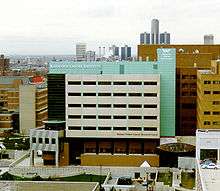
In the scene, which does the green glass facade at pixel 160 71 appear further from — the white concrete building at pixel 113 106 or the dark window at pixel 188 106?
the dark window at pixel 188 106

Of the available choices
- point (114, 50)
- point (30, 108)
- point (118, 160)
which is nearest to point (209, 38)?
point (30, 108)

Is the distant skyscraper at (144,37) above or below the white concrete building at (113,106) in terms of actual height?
above

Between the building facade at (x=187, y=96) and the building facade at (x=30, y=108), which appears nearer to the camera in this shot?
the building facade at (x=187, y=96)

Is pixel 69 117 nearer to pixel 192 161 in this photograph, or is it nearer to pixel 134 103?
pixel 134 103

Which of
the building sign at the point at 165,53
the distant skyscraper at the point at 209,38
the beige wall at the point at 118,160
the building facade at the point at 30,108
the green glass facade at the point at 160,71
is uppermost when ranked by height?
the distant skyscraper at the point at 209,38

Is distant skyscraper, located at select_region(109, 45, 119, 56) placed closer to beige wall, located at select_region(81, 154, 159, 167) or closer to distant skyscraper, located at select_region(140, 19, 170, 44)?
distant skyscraper, located at select_region(140, 19, 170, 44)

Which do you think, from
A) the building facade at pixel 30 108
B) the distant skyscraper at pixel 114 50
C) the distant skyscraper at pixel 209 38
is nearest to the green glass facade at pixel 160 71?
the building facade at pixel 30 108

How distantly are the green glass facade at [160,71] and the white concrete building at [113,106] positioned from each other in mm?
936

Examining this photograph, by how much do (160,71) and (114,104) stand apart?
4620 mm

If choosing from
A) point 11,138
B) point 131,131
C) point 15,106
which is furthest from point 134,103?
point 15,106

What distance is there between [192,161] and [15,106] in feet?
94.8

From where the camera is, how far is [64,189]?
3425cm

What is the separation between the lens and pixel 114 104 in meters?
45.2

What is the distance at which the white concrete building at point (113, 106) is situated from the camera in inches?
1769
